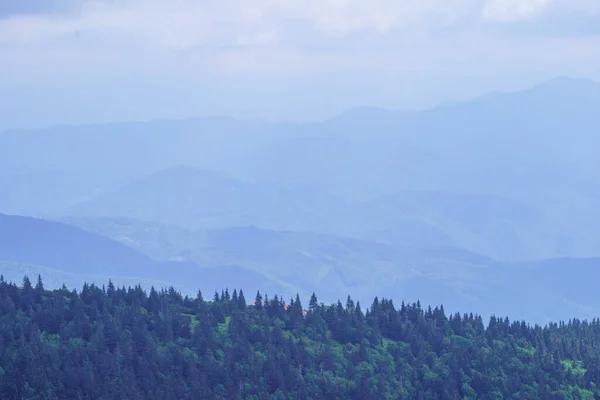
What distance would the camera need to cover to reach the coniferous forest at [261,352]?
73.6 metres

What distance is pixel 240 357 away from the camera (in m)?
82.6

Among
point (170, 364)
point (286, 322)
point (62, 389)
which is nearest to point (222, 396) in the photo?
Result: point (170, 364)

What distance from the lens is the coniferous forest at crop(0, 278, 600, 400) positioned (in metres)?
73.6

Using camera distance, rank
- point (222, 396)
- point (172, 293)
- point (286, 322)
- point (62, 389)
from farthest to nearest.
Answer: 1. point (172, 293)
2. point (286, 322)
3. point (222, 396)
4. point (62, 389)

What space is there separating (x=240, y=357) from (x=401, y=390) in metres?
13.7

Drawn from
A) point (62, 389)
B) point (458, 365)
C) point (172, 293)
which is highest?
point (172, 293)

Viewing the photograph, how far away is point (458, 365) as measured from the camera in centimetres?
8962

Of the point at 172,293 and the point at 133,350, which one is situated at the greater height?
the point at 172,293

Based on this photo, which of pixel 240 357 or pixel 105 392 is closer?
pixel 105 392

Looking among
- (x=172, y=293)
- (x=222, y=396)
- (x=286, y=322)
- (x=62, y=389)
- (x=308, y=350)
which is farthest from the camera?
(x=172, y=293)

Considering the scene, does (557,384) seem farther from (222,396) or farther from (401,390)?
(222,396)

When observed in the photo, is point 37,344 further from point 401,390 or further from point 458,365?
point 458,365

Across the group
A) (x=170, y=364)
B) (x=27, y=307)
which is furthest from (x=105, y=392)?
(x=27, y=307)

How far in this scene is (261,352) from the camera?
85188mm
